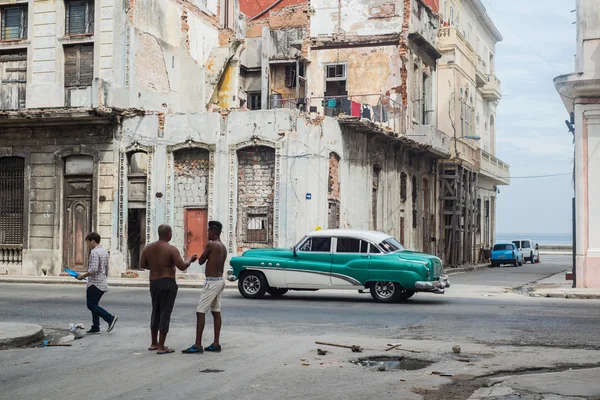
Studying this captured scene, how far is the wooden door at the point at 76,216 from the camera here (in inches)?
1253

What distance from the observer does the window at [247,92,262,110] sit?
3947 cm

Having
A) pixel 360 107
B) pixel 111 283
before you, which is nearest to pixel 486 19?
pixel 360 107

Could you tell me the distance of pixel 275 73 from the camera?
128 feet

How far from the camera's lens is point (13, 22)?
32844mm

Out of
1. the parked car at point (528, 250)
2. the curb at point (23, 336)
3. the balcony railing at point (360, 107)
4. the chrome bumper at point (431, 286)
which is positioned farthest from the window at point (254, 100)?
the parked car at point (528, 250)

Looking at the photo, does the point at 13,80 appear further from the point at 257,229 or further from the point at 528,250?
the point at 528,250

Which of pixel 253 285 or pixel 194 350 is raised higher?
pixel 253 285

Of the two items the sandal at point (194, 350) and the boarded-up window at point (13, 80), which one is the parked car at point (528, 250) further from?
the sandal at point (194, 350)

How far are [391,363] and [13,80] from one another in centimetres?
2566

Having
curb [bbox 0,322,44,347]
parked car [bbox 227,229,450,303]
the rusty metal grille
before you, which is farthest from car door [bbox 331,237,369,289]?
the rusty metal grille

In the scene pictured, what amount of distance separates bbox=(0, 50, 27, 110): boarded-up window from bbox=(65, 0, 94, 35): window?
2.12 meters

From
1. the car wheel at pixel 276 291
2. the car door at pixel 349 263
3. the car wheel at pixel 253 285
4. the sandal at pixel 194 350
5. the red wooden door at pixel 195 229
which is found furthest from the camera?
the red wooden door at pixel 195 229

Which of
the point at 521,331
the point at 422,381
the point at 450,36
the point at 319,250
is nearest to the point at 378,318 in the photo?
the point at 521,331

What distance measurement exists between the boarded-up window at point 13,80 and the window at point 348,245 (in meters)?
17.2
